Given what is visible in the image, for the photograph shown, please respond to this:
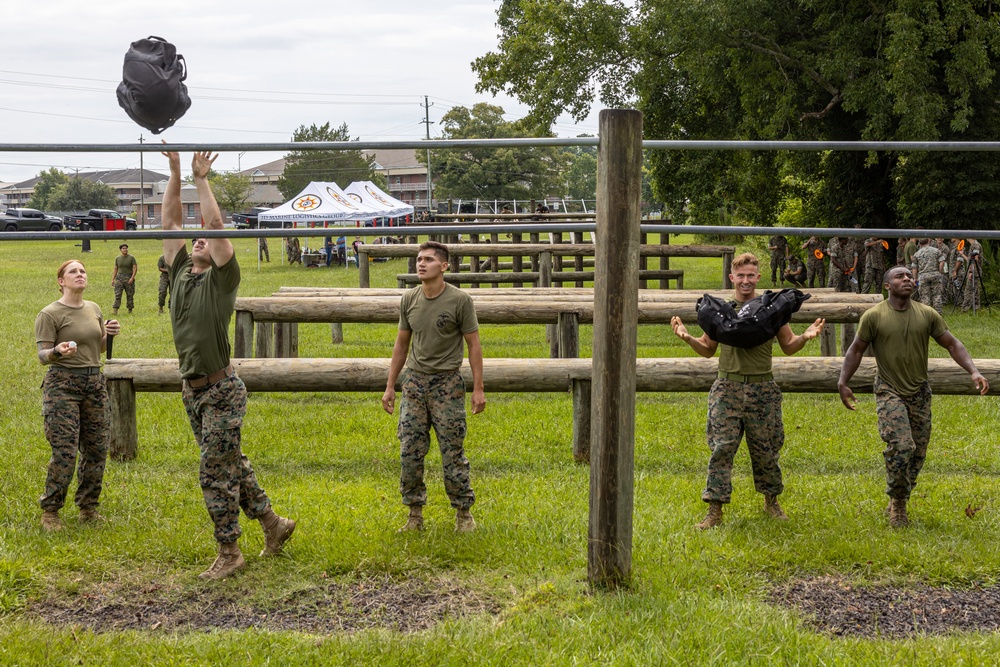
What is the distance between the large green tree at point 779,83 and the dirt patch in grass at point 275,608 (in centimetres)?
1530

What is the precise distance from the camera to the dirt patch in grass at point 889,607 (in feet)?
15.7

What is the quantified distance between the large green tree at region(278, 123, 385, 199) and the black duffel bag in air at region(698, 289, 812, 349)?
6862 centimetres

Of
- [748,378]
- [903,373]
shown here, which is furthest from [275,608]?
[903,373]

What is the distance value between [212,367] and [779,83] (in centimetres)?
1742

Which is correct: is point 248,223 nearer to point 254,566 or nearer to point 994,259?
point 994,259

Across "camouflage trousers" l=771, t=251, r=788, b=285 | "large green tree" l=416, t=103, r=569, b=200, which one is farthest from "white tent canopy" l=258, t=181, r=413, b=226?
"large green tree" l=416, t=103, r=569, b=200

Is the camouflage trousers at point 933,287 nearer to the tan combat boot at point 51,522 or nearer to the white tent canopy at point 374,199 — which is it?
the tan combat boot at point 51,522

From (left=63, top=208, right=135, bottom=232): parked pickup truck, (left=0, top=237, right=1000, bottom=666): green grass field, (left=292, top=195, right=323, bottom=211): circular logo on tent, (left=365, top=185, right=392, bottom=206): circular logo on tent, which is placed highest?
(left=365, top=185, right=392, bottom=206): circular logo on tent

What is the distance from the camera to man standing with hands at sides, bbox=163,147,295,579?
5.44 metres

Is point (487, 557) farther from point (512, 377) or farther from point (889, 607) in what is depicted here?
point (512, 377)

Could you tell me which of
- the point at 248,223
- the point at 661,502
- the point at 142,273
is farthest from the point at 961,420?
the point at 248,223

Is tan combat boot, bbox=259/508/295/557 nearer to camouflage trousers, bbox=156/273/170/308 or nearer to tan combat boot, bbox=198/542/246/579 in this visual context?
tan combat boot, bbox=198/542/246/579

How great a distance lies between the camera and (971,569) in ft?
18.1

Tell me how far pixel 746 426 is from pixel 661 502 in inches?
33.0
